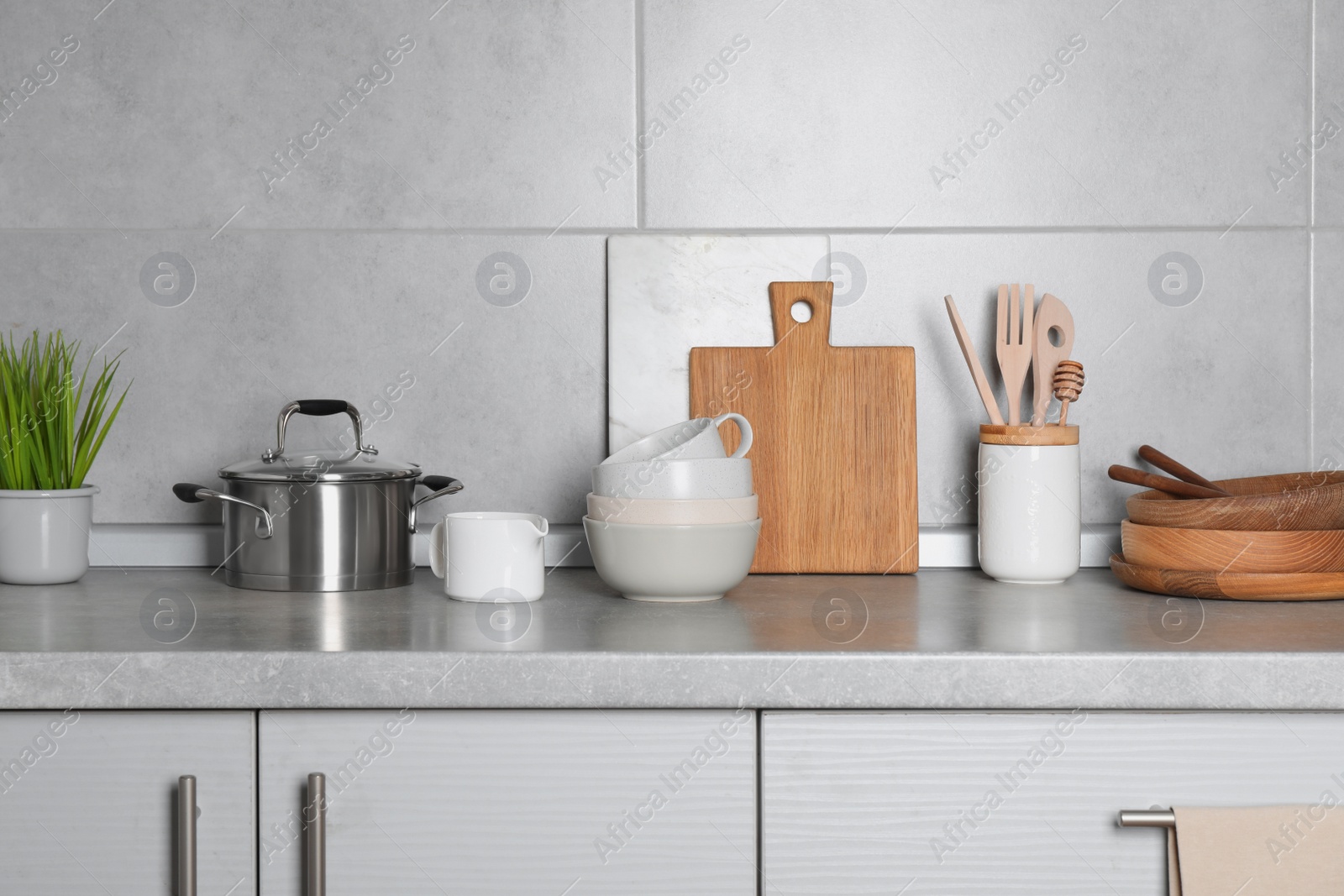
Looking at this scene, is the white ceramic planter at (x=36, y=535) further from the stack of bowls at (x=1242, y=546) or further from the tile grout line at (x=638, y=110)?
the stack of bowls at (x=1242, y=546)

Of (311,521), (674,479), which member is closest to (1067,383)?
(674,479)

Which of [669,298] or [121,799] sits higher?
[669,298]

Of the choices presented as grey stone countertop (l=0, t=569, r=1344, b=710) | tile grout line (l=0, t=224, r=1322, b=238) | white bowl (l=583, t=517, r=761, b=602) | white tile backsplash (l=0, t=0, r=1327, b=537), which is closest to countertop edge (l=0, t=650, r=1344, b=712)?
grey stone countertop (l=0, t=569, r=1344, b=710)

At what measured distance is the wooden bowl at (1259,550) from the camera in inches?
39.8

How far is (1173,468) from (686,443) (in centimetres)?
56

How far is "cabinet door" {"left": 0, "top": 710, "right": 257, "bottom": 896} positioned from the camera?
785 mm

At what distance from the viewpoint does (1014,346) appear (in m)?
1.20

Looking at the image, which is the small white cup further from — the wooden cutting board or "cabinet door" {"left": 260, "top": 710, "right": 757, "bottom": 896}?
"cabinet door" {"left": 260, "top": 710, "right": 757, "bottom": 896}

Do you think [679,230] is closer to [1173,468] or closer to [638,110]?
[638,110]

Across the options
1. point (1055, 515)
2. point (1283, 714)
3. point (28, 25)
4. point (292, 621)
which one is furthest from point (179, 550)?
point (1283, 714)

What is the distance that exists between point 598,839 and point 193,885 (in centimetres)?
30

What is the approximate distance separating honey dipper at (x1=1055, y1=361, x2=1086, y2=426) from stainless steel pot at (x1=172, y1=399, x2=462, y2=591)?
0.71 m

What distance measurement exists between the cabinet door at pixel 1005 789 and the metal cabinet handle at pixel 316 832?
12.9 inches

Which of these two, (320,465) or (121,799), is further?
(320,465)
